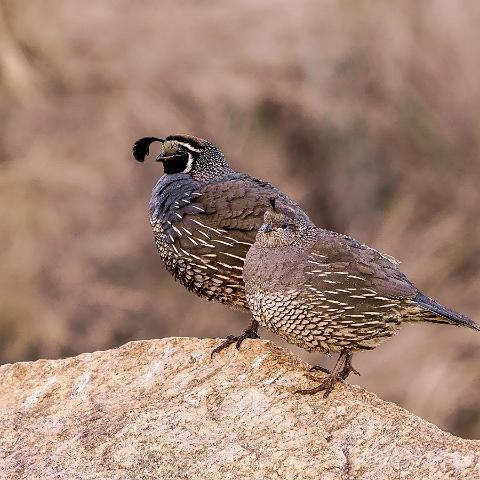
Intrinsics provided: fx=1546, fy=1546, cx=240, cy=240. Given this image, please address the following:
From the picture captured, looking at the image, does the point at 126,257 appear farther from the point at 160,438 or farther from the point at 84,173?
the point at 160,438

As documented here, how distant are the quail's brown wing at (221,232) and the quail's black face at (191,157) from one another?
11.1 inches

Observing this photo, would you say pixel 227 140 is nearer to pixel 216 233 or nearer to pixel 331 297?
pixel 216 233

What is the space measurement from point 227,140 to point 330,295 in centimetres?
1157

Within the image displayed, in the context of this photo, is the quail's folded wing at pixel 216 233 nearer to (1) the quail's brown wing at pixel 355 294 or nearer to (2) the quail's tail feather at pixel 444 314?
(1) the quail's brown wing at pixel 355 294

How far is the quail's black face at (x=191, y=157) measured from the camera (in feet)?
25.1

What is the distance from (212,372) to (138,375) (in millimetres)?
341

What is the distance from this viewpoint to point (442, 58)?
61.9ft

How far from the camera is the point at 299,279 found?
6.42 meters

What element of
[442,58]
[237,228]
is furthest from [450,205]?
[237,228]

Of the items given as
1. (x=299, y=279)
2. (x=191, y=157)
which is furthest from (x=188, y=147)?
(x=299, y=279)

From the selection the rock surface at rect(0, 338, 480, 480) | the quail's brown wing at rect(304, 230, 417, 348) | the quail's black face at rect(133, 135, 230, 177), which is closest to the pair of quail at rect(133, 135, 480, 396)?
the quail's brown wing at rect(304, 230, 417, 348)

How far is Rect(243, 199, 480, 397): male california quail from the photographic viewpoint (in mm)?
6344

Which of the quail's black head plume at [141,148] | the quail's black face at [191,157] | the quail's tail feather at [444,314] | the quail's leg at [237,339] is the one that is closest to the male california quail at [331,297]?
the quail's tail feather at [444,314]

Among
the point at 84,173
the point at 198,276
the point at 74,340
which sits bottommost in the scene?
the point at 74,340
